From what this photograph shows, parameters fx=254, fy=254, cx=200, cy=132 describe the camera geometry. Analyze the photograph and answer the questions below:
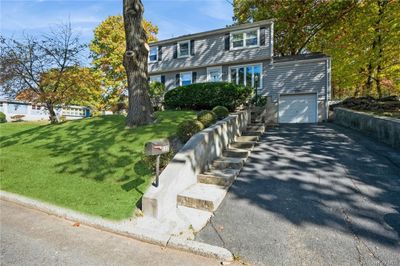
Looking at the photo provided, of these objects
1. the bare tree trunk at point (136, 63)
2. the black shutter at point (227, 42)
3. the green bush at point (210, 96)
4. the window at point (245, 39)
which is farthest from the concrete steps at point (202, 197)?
the black shutter at point (227, 42)

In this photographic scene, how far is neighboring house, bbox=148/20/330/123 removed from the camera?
16.7 meters

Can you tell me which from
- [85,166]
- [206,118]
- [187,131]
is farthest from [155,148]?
[206,118]

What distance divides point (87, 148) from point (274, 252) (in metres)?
6.31

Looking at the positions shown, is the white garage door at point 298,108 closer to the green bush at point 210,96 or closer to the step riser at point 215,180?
the green bush at point 210,96

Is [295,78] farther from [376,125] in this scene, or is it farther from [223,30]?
[376,125]

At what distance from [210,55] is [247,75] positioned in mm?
3497

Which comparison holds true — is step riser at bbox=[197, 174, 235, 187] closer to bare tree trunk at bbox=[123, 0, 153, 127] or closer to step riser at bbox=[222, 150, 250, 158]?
step riser at bbox=[222, 150, 250, 158]

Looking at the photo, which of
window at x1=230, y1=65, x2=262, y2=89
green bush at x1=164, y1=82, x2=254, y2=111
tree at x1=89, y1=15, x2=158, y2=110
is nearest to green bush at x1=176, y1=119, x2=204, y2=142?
green bush at x1=164, y1=82, x2=254, y2=111

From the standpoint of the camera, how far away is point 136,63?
8.99m

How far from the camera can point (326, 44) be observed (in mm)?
23516

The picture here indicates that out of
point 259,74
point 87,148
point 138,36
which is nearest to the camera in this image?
point 87,148

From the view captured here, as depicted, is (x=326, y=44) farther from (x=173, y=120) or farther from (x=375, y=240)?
(x=375, y=240)

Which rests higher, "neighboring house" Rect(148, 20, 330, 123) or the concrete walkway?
"neighboring house" Rect(148, 20, 330, 123)

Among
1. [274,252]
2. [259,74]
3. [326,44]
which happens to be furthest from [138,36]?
[326,44]
